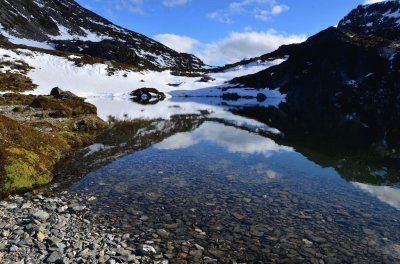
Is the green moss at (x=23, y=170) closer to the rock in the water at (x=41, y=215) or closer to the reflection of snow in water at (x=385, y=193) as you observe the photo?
the rock in the water at (x=41, y=215)

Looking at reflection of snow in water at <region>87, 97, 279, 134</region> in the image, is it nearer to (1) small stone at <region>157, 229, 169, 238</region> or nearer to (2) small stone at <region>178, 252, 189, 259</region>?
(1) small stone at <region>157, 229, 169, 238</region>

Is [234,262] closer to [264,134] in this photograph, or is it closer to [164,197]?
[164,197]

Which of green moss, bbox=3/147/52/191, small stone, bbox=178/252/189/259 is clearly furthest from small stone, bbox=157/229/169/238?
green moss, bbox=3/147/52/191

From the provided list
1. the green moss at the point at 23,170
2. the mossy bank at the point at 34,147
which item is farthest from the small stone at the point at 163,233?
the green moss at the point at 23,170

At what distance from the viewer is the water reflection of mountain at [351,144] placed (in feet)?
85.5

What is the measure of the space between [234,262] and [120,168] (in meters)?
14.0

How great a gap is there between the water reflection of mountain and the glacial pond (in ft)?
0.66

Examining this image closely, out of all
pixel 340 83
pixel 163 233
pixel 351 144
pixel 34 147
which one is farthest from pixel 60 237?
pixel 340 83

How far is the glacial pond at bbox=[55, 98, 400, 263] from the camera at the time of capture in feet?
44.8

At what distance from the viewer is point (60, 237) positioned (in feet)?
43.7

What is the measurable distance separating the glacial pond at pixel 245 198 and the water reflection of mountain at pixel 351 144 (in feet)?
0.66

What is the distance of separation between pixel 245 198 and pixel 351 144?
76.4ft

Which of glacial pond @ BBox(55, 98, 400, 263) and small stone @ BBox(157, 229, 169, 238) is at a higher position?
small stone @ BBox(157, 229, 169, 238)

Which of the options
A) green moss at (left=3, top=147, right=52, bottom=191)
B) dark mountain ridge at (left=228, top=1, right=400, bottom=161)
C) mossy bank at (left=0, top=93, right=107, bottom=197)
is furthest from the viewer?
dark mountain ridge at (left=228, top=1, right=400, bottom=161)
